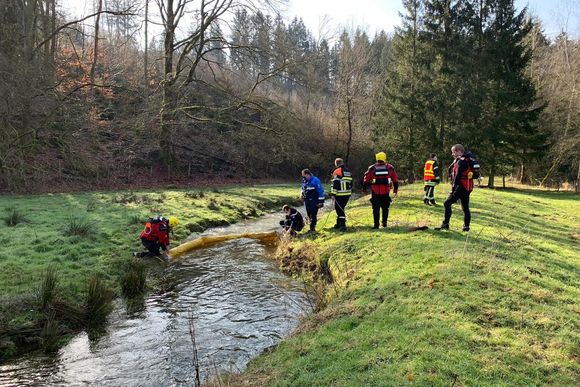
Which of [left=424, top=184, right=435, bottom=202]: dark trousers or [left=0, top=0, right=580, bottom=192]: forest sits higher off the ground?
[left=0, top=0, right=580, bottom=192]: forest

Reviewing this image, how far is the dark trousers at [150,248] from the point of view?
11.6 m

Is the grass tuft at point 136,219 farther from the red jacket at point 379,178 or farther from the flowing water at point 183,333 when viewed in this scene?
the red jacket at point 379,178

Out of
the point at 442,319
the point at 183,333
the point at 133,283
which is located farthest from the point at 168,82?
the point at 442,319

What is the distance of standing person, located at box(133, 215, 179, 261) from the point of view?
11617 millimetres

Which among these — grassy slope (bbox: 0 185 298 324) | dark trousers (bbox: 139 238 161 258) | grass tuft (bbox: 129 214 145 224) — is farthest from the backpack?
grass tuft (bbox: 129 214 145 224)

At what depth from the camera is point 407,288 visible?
23.6 feet

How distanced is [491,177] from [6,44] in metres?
33.1

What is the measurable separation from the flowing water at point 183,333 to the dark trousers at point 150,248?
775mm

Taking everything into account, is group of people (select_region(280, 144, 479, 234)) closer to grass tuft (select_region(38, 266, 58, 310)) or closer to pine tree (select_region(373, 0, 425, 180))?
grass tuft (select_region(38, 266, 58, 310))

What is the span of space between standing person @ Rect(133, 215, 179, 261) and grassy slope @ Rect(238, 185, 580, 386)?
464 centimetres

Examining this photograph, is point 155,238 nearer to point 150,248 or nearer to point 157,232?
point 157,232

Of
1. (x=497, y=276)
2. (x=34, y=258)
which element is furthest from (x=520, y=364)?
(x=34, y=258)

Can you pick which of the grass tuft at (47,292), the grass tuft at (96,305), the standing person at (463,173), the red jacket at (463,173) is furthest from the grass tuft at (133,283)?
the red jacket at (463,173)

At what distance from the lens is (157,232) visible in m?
11.8
